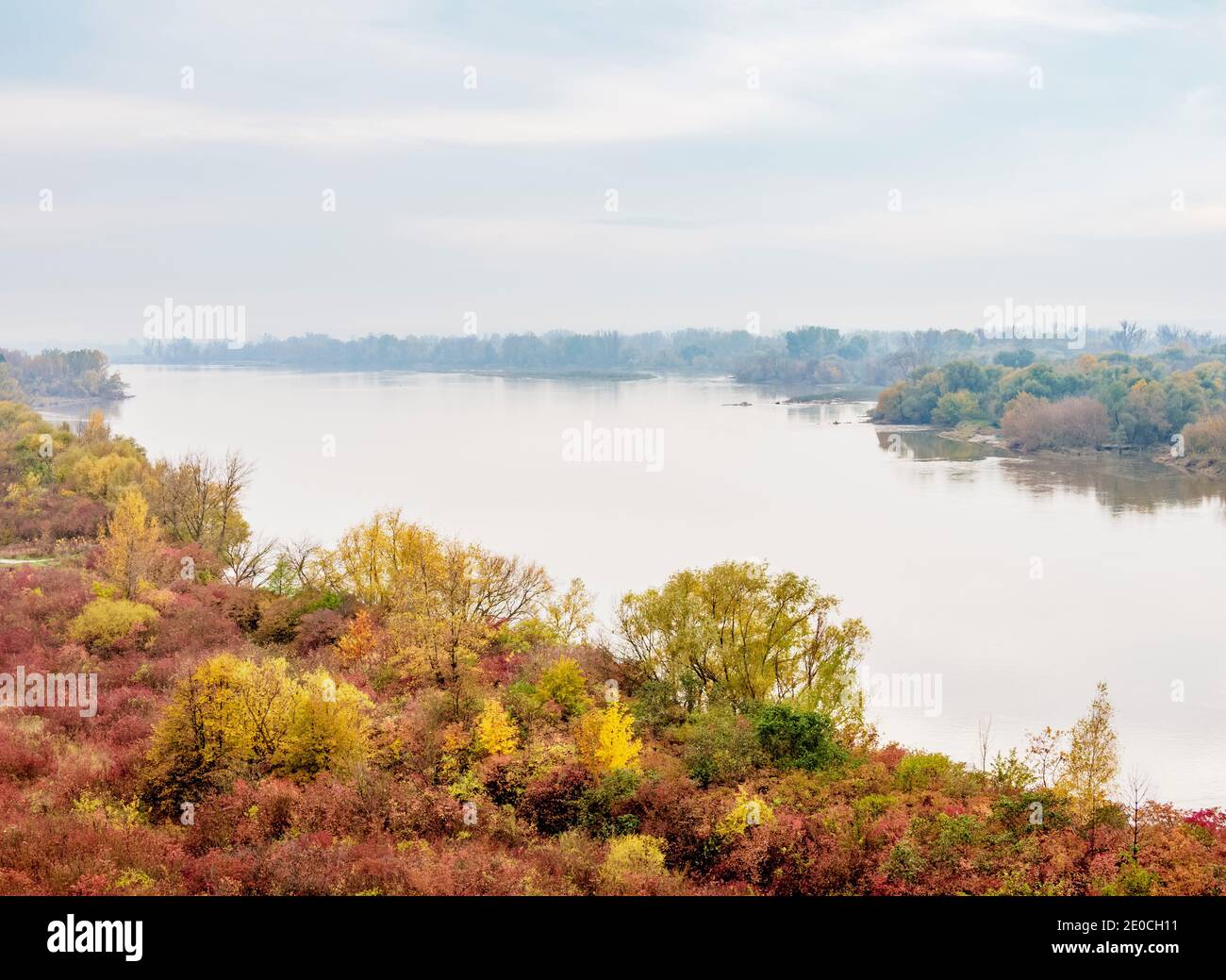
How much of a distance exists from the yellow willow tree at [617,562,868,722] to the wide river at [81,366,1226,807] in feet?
6.87

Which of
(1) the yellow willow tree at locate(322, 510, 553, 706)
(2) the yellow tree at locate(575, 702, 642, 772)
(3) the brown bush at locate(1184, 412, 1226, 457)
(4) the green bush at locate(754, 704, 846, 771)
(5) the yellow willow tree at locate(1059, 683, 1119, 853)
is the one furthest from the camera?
(3) the brown bush at locate(1184, 412, 1226, 457)

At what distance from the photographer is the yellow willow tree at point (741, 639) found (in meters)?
21.7

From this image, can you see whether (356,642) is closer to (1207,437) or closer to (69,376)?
(1207,437)

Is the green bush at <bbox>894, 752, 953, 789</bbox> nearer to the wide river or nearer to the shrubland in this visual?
the shrubland

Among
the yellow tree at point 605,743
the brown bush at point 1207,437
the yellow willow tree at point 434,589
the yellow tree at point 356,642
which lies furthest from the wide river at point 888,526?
the yellow tree at point 356,642

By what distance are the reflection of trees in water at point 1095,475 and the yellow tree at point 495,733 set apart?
3846cm

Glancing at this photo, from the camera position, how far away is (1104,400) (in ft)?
228

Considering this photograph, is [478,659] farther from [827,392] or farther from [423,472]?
[827,392]

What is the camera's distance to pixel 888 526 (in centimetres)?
4412

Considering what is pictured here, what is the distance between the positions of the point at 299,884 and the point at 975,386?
8268 cm

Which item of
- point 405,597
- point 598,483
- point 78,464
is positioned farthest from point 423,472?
point 405,597

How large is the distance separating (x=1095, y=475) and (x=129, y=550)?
161 feet

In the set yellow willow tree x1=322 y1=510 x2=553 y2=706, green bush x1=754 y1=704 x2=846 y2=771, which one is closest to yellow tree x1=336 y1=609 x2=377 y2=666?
yellow willow tree x1=322 y1=510 x2=553 y2=706

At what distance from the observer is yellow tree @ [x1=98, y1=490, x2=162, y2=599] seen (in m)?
24.9
